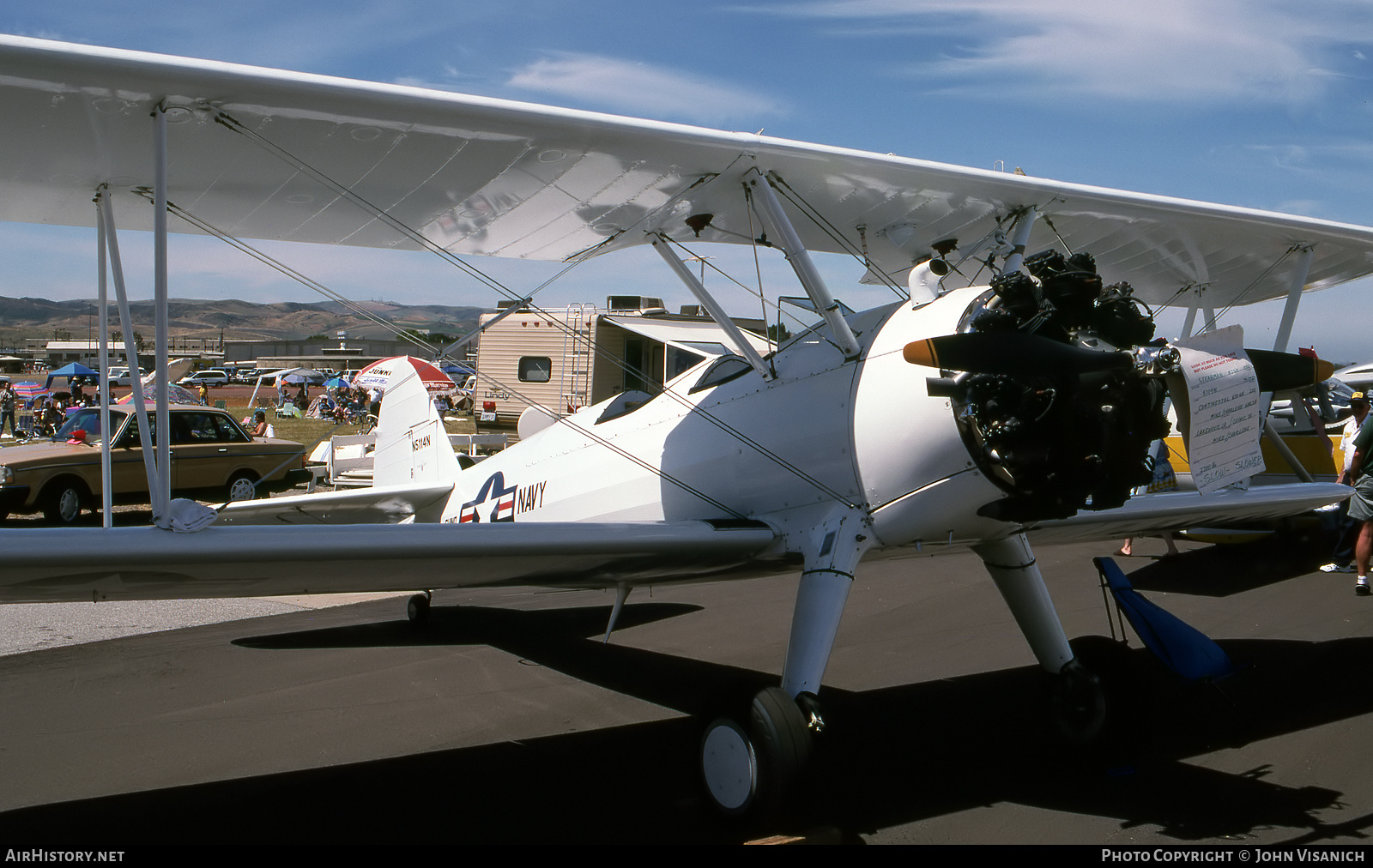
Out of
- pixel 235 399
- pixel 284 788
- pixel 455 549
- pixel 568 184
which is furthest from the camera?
pixel 235 399

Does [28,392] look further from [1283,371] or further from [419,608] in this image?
[1283,371]

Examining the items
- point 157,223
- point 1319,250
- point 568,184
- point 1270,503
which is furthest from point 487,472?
point 1319,250

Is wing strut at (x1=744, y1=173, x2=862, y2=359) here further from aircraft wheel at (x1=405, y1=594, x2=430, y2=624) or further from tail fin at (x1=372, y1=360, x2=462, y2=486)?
aircraft wheel at (x1=405, y1=594, x2=430, y2=624)

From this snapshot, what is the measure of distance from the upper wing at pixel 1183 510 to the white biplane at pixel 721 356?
3 centimetres

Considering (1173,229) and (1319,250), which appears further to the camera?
(1319,250)

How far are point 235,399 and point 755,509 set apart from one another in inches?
1937

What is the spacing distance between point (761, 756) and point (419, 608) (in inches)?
178

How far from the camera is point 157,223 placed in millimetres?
3857

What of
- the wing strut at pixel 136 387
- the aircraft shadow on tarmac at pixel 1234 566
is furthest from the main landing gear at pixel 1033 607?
the aircraft shadow on tarmac at pixel 1234 566

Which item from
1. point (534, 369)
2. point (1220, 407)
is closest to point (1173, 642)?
point (1220, 407)

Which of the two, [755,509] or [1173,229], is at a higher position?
[1173,229]

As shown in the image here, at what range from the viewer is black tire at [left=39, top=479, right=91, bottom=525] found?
480 inches

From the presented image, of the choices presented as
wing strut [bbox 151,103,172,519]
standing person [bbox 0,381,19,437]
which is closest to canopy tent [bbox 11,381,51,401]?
standing person [bbox 0,381,19,437]

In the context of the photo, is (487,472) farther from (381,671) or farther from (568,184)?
(568,184)
